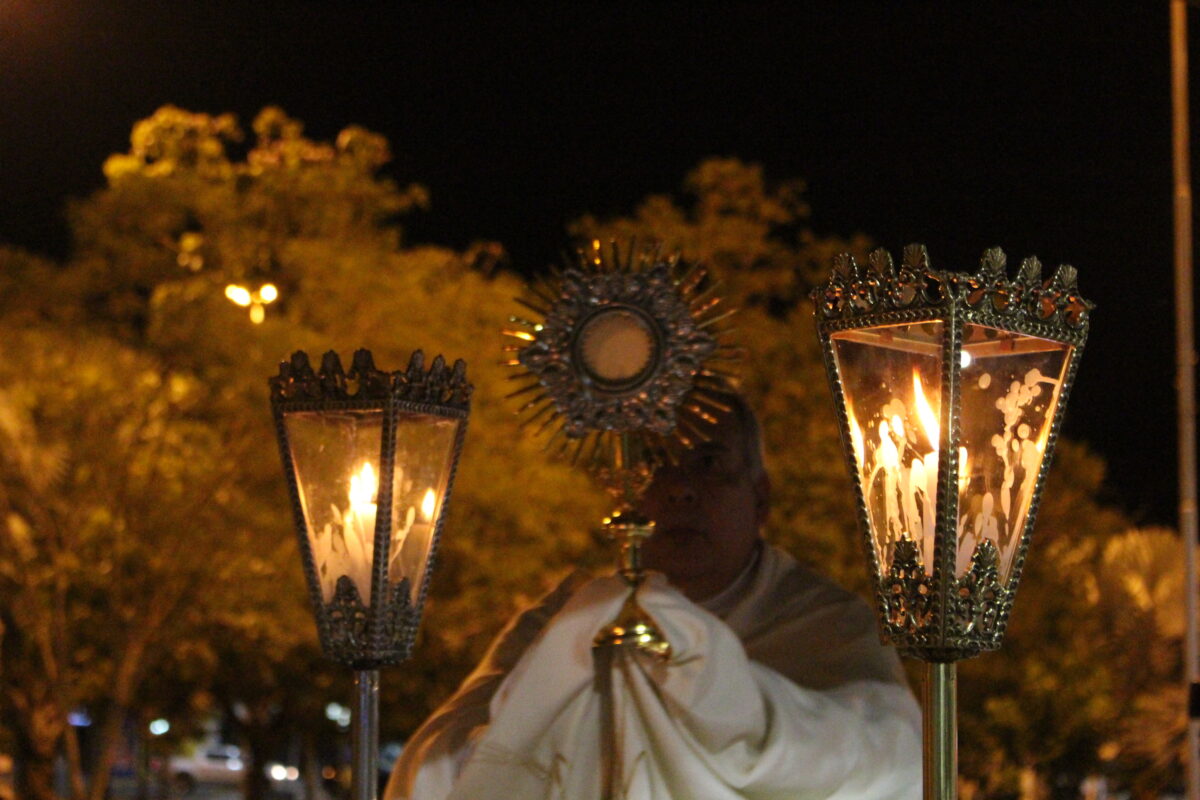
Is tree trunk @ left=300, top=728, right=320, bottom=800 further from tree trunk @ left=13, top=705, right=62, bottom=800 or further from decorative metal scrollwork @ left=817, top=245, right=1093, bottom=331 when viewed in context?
decorative metal scrollwork @ left=817, top=245, right=1093, bottom=331

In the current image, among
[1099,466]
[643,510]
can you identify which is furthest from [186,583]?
[643,510]

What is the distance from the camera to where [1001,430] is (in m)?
4.01

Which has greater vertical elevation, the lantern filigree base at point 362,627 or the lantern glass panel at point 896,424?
the lantern glass panel at point 896,424

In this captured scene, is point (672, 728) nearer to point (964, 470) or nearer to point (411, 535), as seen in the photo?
point (411, 535)

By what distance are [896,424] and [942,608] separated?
1.32ft

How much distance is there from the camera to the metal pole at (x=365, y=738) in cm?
492

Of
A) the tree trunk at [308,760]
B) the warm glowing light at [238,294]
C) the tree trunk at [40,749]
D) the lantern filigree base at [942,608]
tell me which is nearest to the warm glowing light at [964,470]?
the lantern filigree base at [942,608]

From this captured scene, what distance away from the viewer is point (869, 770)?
17.3 ft

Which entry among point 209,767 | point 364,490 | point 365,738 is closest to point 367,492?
point 364,490

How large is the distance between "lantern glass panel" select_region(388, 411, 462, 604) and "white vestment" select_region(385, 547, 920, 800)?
45 centimetres

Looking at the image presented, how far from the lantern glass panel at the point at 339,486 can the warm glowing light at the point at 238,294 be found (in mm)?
11259

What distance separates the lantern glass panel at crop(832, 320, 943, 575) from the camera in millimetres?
3943

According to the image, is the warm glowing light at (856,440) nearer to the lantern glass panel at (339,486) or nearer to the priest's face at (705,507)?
the lantern glass panel at (339,486)

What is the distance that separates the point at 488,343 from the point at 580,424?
41.1ft
